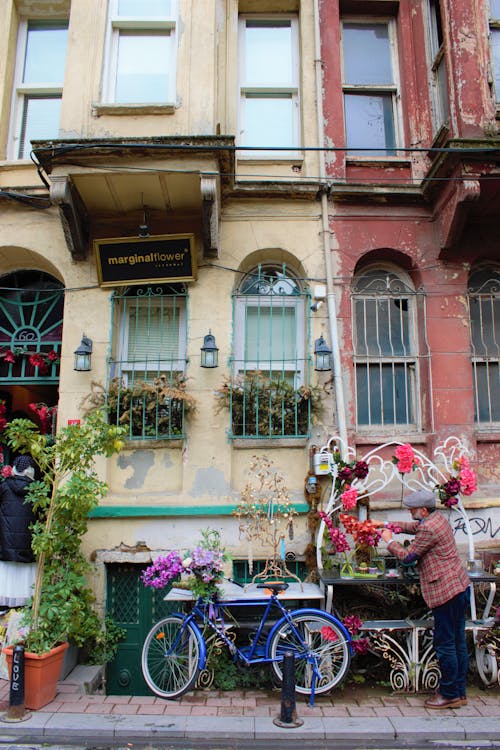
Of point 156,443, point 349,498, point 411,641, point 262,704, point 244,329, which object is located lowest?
point 262,704

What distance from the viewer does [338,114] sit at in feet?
25.7

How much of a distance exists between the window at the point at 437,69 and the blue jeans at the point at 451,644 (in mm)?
5881

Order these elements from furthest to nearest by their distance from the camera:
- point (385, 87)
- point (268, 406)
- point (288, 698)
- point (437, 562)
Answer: point (385, 87) < point (268, 406) < point (437, 562) < point (288, 698)

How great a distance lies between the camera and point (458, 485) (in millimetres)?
6113

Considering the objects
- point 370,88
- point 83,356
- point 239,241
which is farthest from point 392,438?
point 370,88

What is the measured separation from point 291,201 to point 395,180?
145cm

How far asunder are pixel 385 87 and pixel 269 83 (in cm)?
165

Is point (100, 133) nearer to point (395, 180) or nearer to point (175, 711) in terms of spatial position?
point (395, 180)

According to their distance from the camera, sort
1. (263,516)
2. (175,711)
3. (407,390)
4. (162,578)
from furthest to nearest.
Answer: (407,390), (263,516), (162,578), (175,711)

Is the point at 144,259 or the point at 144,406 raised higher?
the point at 144,259

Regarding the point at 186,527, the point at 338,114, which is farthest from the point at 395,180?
the point at 186,527

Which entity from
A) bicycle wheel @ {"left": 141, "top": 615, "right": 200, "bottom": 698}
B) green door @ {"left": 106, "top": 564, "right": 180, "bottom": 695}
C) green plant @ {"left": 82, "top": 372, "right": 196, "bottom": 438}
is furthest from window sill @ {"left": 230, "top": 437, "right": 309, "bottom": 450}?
bicycle wheel @ {"left": 141, "top": 615, "right": 200, "bottom": 698}

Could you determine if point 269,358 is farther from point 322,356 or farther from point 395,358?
point 395,358

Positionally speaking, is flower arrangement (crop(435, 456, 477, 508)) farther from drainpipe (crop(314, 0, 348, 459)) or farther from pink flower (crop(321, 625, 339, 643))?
pink flower (crop(321, 625, 339, 643))
